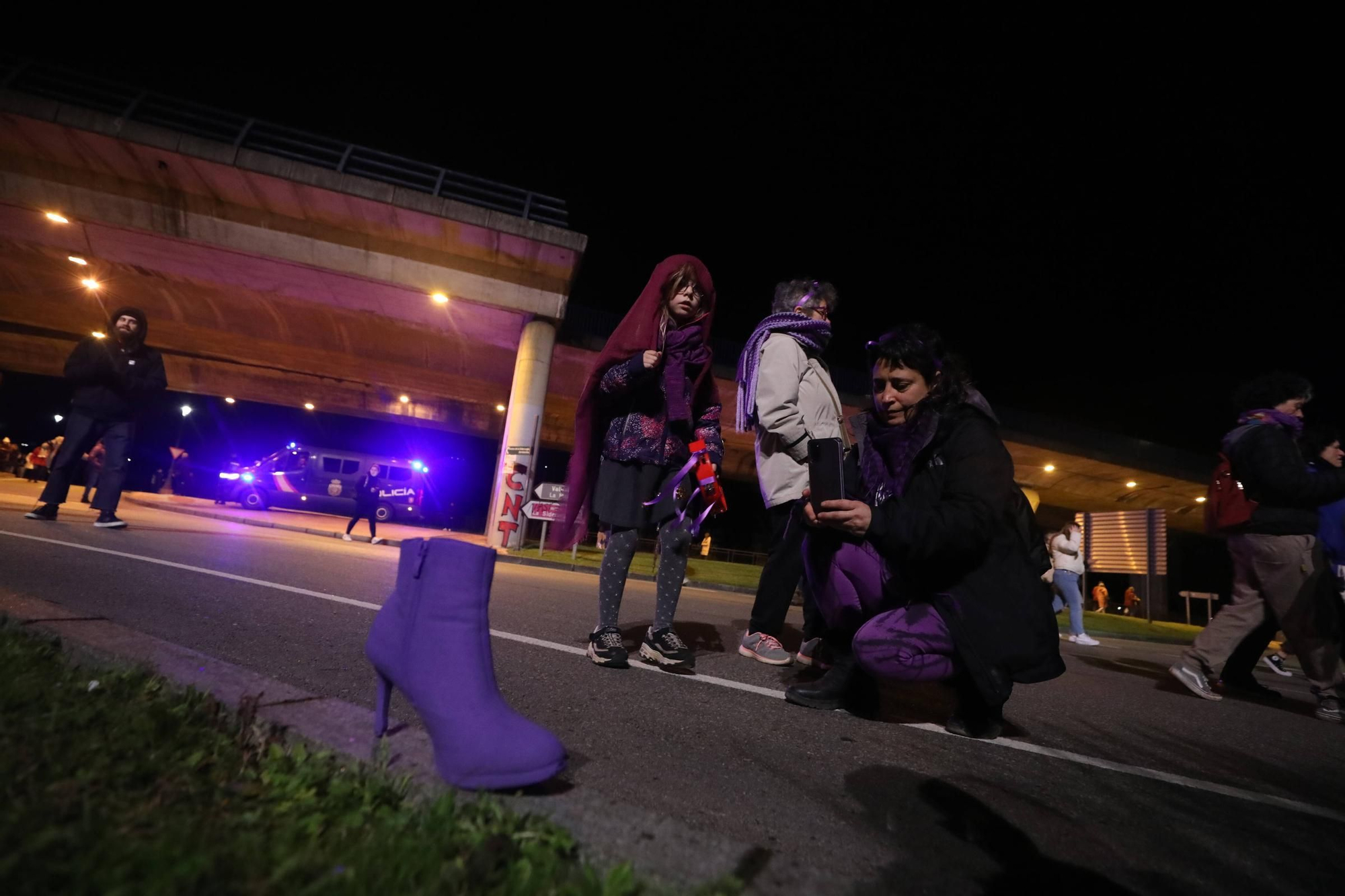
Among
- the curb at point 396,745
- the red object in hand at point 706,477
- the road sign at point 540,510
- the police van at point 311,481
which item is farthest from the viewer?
the police van at point 311,481

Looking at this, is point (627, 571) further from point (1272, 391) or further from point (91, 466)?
point (91, 466)

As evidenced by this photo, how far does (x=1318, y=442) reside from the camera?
4.07 meters

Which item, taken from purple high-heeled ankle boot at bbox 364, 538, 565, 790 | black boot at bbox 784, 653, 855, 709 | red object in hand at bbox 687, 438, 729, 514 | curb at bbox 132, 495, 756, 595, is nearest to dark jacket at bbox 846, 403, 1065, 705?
black boot at bbox 784, 653, 855, 709

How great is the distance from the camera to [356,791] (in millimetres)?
1103

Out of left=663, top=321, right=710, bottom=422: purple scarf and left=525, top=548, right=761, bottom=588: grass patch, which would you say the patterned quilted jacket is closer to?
left=663, top=321, right=710, bottom=422: purple scarf

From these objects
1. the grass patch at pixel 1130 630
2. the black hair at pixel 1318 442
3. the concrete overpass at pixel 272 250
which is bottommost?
the grass patch at pixel 1130 630

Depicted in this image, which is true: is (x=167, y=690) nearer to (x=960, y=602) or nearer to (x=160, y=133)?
(x=960, y=602)

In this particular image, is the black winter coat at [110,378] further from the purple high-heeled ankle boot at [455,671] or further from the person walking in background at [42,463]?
the person walking in background at [42,463]

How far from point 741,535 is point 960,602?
1351 inches

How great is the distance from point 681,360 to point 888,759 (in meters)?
1.89

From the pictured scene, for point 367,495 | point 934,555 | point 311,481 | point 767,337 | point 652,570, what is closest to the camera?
point 934,555

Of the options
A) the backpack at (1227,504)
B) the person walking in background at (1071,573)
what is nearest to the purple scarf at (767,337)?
the backpack at (1227,504)

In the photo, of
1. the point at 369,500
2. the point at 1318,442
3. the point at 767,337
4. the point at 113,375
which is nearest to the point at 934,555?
the point at 767,337

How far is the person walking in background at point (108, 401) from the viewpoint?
5879mm
